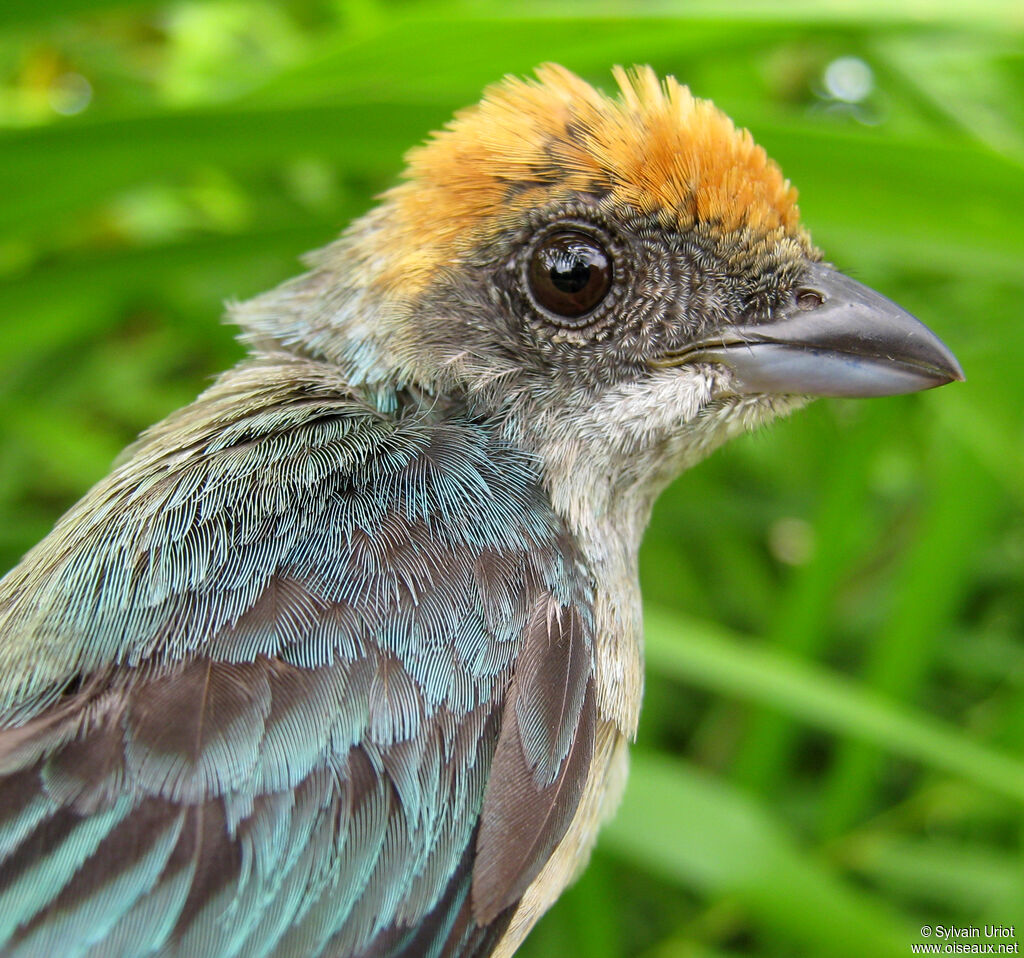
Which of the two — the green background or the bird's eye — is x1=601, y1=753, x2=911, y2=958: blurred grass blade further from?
the bird's eye

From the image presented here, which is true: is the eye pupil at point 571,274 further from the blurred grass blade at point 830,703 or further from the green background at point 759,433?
the blurred grass blade at point 830,703

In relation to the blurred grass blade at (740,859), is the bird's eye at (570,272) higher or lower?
higher

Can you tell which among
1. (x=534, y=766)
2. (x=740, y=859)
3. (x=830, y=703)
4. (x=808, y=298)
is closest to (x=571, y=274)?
(x=808, y=298)

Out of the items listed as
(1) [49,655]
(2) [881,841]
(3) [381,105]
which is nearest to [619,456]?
(3) [381,105]

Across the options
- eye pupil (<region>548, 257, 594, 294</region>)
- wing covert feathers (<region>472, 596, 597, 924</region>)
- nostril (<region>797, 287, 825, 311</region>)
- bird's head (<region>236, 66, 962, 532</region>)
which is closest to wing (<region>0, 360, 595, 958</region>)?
wing covert feathers (<region>472, 596, 597, 924</region>)

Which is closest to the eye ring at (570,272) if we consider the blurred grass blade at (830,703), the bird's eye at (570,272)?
the bird's eye at (570,272)

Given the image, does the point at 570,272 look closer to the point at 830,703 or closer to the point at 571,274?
the point at 571,274

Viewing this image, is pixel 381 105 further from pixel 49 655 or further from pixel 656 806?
pixel 656 806
